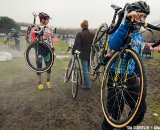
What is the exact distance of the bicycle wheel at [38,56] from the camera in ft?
27.3

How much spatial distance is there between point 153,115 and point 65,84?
392cm

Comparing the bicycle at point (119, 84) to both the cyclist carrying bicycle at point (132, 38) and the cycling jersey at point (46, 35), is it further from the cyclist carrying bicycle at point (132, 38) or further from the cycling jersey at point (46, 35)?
the cycling jersey at point (46, 35)

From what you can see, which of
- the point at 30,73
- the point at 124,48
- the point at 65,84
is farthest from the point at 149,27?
the point at 30,73

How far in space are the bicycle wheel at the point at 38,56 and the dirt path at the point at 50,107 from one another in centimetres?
86

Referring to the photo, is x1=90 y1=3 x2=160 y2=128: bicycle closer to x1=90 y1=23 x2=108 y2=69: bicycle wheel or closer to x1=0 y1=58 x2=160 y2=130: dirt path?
x1=0 y1=58 x2=160 y2=130: dirt path

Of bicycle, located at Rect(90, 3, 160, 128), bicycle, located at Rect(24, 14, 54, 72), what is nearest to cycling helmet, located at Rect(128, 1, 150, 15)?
bicycle, located at Rect(90, 3, 160, 128)

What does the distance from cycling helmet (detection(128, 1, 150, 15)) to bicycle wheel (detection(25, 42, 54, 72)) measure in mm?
4636

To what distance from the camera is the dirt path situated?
6.20 meters

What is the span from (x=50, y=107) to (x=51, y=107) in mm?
27

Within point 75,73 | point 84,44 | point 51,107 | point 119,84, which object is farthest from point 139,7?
point 84,44

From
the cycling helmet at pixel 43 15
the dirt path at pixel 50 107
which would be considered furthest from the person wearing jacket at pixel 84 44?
the cycling helmet at pixel 43 15

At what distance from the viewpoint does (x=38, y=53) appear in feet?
27.8

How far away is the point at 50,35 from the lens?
8.75 meters

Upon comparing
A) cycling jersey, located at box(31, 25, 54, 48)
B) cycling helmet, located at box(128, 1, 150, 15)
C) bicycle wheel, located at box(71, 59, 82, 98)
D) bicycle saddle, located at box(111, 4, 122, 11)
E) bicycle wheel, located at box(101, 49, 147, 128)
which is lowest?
bicycle wheel, located at box(71, 59, 82, 98)
